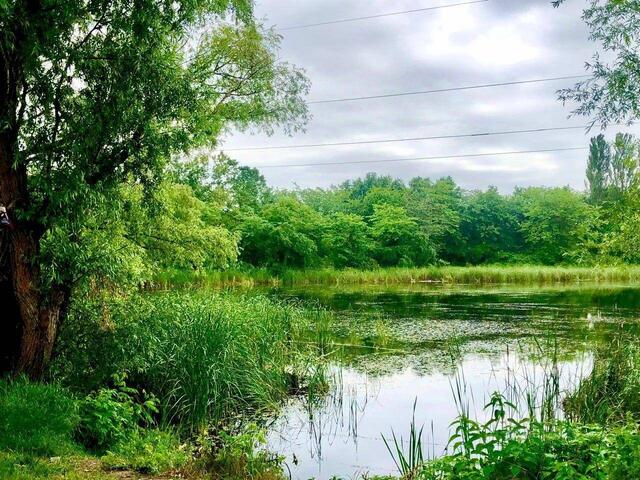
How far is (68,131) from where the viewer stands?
23.9ft

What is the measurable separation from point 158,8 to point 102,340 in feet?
13.5

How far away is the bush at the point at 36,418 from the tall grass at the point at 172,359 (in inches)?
43.2

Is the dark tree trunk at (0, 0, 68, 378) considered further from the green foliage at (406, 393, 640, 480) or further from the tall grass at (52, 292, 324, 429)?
the green foliage at (406, 393, 640, 480)

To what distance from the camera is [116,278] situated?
750 centimetres

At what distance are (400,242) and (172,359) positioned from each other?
42066 mm

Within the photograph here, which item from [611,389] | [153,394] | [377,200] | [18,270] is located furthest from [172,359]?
[377,200]

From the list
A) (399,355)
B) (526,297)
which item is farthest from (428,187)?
(399,355)

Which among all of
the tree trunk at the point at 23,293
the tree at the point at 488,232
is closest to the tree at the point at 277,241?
the tree at the point at 488,232

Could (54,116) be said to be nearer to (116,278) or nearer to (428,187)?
(116,278)

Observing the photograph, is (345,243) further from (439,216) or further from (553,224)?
(553,224)

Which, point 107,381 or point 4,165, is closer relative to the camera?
point 4,165

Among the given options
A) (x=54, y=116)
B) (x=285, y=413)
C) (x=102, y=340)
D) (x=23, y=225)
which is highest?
(x=54, y=116)

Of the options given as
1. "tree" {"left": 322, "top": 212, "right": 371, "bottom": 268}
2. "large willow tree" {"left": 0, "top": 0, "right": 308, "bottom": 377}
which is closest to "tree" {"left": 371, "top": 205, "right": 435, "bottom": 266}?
"tree" {"left": 322, "top": 212, "right": 371, "bottom": 268}

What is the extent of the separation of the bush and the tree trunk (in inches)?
25.5
